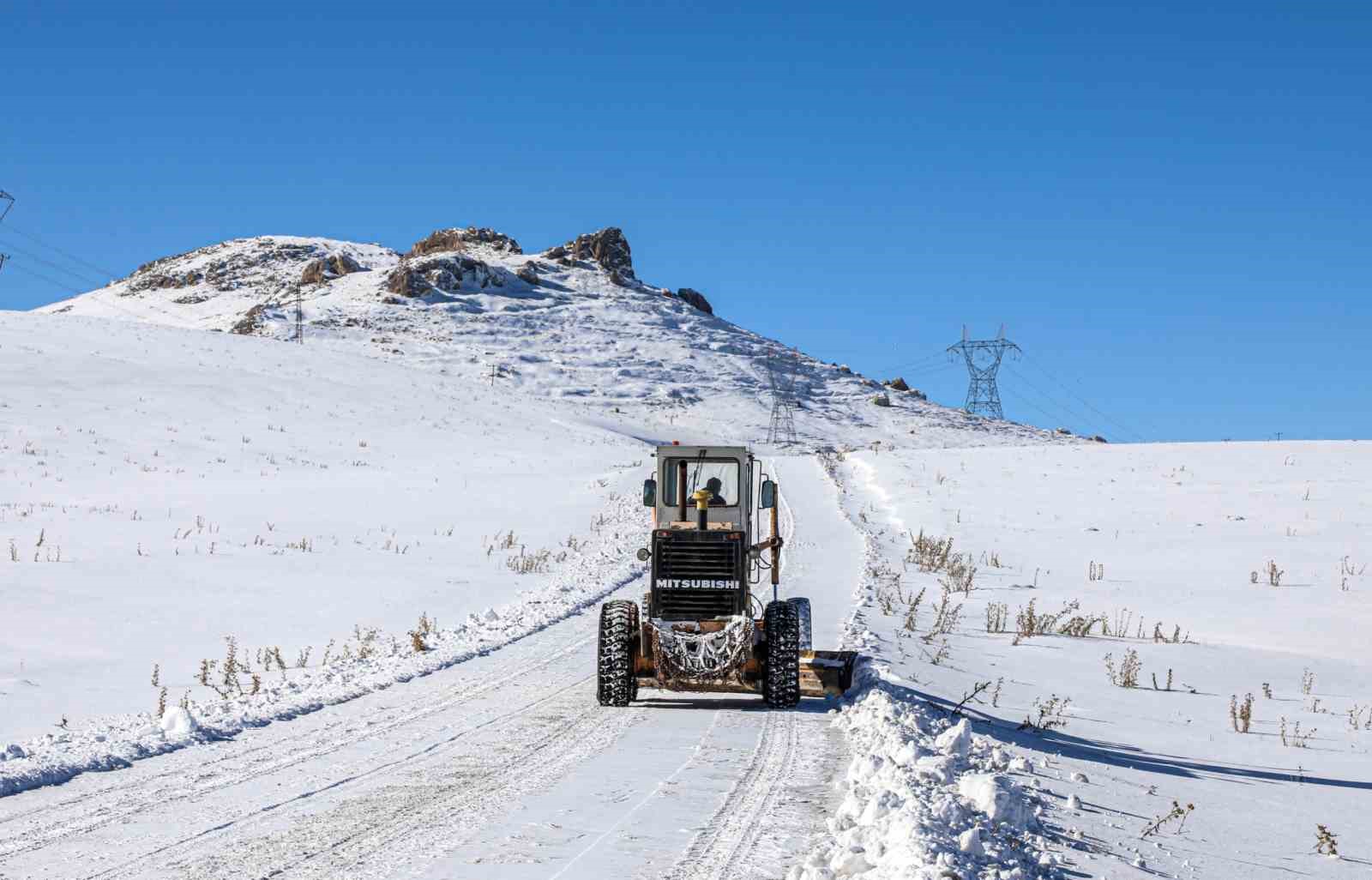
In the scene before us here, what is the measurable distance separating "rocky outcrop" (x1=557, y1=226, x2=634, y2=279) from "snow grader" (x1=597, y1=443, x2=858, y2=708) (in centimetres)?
15683

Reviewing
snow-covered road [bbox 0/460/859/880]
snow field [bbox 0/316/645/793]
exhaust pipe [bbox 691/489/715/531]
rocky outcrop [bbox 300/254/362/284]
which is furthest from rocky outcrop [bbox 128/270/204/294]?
snow-covered road [bbox 0/460/859/880]

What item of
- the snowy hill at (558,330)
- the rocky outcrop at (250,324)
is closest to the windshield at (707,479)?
the snowy hill at (558,330)

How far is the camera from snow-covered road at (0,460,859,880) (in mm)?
6840

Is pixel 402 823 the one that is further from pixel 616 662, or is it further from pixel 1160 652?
pixel 1160 652

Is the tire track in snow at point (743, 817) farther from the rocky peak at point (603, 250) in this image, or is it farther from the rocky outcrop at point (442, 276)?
the rocky peak at point (603, 250)

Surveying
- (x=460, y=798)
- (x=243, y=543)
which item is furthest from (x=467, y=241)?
(x=460, y=798)

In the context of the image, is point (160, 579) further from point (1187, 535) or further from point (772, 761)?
point (1187, 535)

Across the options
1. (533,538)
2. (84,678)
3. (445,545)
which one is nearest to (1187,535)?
(533,538)

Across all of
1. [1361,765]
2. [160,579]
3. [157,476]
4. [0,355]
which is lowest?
[1361,765]

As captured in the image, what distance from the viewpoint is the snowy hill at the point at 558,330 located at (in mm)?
107188

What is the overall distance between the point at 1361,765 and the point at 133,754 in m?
10.5

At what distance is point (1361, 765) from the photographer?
1126 centimetres

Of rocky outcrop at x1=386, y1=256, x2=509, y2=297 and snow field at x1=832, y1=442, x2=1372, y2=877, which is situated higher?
rocky outcrop at x1=386, y1=256, x2=509, y2=297

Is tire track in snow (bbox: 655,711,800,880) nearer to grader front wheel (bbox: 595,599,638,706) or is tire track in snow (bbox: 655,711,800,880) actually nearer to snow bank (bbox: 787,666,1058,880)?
snow bank (bbox: 787,666,1058,880)
